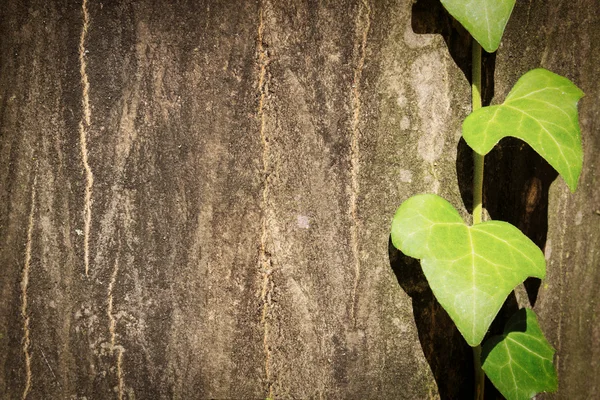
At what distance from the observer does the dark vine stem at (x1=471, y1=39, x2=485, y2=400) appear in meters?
0.72

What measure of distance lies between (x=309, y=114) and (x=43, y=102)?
48 centimetres

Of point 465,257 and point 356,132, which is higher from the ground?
point 356,132

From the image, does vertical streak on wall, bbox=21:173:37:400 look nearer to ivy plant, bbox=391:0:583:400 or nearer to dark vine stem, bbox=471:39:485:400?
ivy plant, bbox=391:0:583:400

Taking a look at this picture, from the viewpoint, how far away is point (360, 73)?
2.31 ft

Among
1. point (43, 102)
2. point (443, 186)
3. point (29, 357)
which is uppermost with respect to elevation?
A: point (43, 102)

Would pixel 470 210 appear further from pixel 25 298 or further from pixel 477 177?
pixel 25 298

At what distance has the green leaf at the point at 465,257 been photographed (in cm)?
61

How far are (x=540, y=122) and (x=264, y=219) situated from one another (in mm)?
532

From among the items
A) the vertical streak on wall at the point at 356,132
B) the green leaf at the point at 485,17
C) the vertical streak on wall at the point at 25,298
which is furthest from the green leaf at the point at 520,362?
the vertical streak on wall at the point at 25,298

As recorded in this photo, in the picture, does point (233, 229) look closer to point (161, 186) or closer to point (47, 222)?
point (161, 186)

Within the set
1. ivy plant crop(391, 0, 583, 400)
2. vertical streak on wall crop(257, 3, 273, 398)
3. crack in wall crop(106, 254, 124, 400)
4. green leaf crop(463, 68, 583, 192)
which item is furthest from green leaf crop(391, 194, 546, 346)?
crack in wall crop(106, 254, 124, 400)

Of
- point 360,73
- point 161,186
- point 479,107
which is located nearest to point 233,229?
point 161,186

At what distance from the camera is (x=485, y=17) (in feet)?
2.11

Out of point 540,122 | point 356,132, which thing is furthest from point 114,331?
point 540,122
